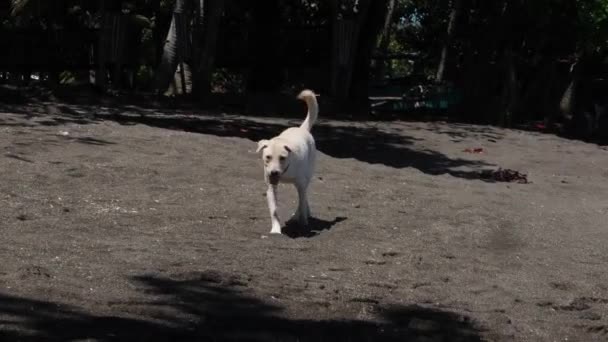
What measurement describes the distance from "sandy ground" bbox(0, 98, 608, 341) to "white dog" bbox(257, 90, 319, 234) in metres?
0.22

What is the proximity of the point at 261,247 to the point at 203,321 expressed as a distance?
2.57 meters

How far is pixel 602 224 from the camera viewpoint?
11.5 metres

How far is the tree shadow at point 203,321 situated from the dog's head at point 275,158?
1890 millimetres

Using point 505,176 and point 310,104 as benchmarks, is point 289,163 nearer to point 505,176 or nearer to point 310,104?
point 310,104

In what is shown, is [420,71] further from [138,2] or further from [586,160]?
[586,160]

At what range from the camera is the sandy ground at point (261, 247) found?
20.8 feet

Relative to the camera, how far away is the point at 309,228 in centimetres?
979

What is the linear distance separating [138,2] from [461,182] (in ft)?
63.0

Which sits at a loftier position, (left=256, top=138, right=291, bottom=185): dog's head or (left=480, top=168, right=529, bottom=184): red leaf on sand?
(left=256, top=138, right=291, bottom=185): dog's head

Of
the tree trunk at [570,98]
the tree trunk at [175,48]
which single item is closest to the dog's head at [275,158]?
the tree trunk at [175,48]

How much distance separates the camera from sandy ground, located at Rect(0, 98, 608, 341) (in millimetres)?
6352

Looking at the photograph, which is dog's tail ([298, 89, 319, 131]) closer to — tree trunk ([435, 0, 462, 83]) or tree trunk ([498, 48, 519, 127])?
tree trunk ([498, 48, 519, 127])

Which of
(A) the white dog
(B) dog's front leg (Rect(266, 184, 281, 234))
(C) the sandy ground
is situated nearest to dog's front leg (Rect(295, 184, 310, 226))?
(A) the white dog

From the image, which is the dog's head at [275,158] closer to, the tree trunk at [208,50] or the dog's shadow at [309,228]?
the dog's shadow at [309,228]
